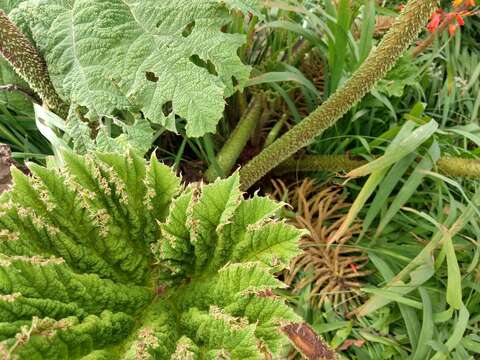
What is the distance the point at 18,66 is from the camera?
3.69 ft

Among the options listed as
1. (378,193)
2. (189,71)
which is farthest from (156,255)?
(378,193)

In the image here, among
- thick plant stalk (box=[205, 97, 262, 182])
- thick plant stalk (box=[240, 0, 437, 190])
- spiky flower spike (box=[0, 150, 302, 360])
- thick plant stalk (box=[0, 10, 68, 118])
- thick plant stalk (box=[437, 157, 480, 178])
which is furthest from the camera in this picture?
thick plant stalk (box=[205, 97, 262, 182])

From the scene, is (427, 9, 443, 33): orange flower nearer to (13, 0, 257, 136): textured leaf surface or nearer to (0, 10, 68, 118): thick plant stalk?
(13, 0, 257, 136): textured leaf surface

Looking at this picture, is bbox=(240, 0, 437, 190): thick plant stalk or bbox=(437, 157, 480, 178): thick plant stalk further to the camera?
bbox=(437, 157, 480, 178): thick plant stalk

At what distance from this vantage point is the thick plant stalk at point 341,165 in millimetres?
1243

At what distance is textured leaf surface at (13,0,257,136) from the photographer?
1.06 metres

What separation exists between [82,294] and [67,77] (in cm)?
51

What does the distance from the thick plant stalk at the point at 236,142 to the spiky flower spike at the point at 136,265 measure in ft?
1.62

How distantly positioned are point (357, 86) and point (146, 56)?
16.2 inches

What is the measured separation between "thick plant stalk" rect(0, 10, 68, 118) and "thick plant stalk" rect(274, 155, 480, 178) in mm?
583

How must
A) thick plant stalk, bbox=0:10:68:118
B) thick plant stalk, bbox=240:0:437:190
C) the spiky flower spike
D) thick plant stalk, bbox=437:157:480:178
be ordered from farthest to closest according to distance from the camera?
thick plant stalk, bbox=437:157:480:178
thick plant stalk, bbox=0:10:68:118
thick plant stalk, bbox=240:0:437:190
the spiky flower spike

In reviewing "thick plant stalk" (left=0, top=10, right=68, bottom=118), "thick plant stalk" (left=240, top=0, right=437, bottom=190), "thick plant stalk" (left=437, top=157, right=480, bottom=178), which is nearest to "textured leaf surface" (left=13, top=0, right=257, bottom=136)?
"thick plant stalk" (left=0, top=10, right=68, bottom=118)

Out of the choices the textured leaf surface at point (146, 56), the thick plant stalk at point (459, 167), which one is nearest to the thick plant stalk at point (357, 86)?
the textured leaf surface at point (146, 56)

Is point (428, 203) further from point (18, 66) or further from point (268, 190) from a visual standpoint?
point (18, 66)
